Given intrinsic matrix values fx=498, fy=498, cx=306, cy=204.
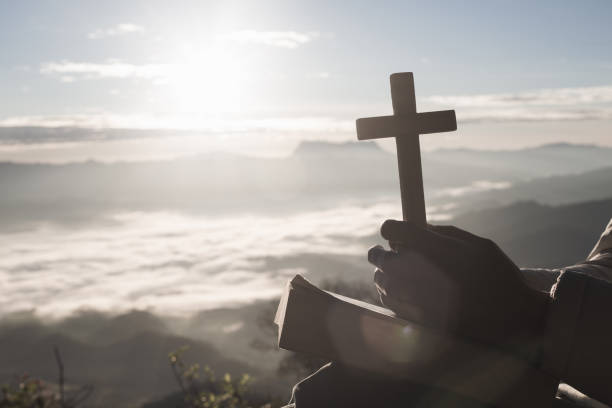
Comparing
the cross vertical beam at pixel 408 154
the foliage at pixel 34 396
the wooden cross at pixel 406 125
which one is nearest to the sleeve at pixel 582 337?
the cross vertical beam at pixel 408 154

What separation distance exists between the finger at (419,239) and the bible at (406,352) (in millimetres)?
323

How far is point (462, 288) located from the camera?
2027 millimetres

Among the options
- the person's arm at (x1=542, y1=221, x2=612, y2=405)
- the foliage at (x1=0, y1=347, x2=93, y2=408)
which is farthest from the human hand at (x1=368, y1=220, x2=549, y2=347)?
the foliage at (x1=0, y1=347, x2=93, y2=408)

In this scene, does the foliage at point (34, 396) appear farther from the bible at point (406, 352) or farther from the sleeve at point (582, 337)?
the sleeve at point (582, 337)

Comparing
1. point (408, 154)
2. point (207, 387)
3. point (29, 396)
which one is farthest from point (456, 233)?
point (207, 387)

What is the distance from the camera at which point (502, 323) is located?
6.57ft

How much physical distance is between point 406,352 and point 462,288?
0.36 m

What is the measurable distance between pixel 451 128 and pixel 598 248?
4.28 feet

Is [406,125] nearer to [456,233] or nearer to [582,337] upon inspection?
[456,233]

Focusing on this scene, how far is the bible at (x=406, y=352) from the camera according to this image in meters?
2.04

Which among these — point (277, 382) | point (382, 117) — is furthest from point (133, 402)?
point (382, 117)

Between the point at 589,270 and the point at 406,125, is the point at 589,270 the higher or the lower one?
the lower one

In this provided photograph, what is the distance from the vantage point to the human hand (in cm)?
200

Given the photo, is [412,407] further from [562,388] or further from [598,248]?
[598,248]
